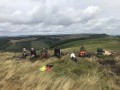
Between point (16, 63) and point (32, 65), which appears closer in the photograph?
point (32, 65)

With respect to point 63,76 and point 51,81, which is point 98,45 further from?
point 51,81

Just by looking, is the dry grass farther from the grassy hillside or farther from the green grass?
the green grass

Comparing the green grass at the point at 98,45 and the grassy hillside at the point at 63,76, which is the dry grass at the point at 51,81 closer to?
the grassy hillside at the point at 63,76

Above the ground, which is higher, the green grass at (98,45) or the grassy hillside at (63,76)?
the grassy hillside at (63,76)

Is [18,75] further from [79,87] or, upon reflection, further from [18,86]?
[79,87]

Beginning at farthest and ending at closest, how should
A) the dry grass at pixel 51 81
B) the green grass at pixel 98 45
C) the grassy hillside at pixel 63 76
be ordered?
the green grass at pixel 98 45 < the grassy hillside at pixel 63 76 < the dry grass at pixel 51 81

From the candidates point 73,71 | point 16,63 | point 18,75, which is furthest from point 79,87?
point 16,63

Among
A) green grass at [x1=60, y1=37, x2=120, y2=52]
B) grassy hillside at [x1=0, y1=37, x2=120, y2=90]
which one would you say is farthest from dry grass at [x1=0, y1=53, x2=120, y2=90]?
green grass at [x1=60, y1=37, x2=120, y2=52]

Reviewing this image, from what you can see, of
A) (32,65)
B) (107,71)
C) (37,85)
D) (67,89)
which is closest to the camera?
(67,89)

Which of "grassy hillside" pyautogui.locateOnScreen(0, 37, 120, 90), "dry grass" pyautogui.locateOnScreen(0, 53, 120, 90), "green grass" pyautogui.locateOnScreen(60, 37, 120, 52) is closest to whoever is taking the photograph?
"dry grass" pyautogui.locateOnScreen(0, 53, 120, 90)

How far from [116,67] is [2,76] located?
9363 mm

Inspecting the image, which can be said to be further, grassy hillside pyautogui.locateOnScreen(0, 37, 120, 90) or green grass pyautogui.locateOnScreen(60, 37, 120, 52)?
green grass pyautogui.locateOnScreen(60, 37, 120, 52)

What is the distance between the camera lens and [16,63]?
21500mm

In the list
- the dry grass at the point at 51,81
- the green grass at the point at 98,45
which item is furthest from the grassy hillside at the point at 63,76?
the green grass at the point at 98,45
